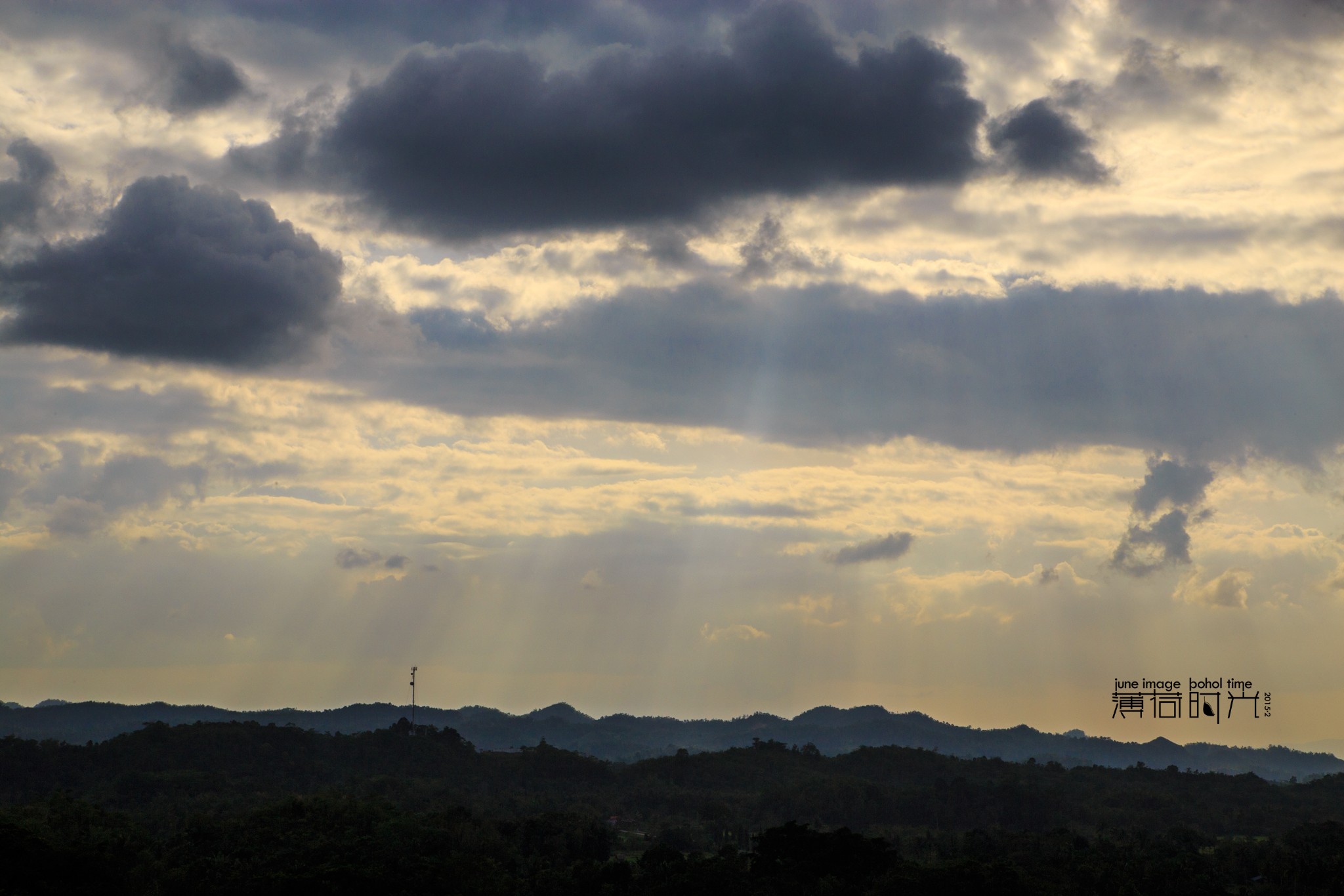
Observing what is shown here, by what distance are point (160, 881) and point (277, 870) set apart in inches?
409

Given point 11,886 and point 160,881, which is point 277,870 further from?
point 11,886

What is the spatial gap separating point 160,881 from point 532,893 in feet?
109

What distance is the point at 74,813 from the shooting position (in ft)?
418

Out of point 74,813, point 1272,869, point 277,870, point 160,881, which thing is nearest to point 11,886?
point 160,881

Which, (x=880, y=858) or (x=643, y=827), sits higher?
(x=880, y=858)

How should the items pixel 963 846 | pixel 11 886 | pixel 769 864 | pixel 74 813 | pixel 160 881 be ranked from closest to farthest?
1. pixel 11 886
2. pixel 160 881
3. pixel 769 864
4. pixel 74 813
5. pixel 963 846

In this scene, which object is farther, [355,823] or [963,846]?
[963,846]

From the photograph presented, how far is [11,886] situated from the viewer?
90188 millimetres

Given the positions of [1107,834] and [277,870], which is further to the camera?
[1107,834]

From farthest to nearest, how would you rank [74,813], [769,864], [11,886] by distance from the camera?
[74,813]
[769,864]
[11,886]

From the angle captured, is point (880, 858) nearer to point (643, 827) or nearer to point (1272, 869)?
point (1272, 869)

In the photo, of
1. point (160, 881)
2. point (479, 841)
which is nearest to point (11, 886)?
point (160, 881)

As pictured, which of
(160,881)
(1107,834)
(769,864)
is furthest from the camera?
(1107,834)

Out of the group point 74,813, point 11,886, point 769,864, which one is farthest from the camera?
point 74,813
